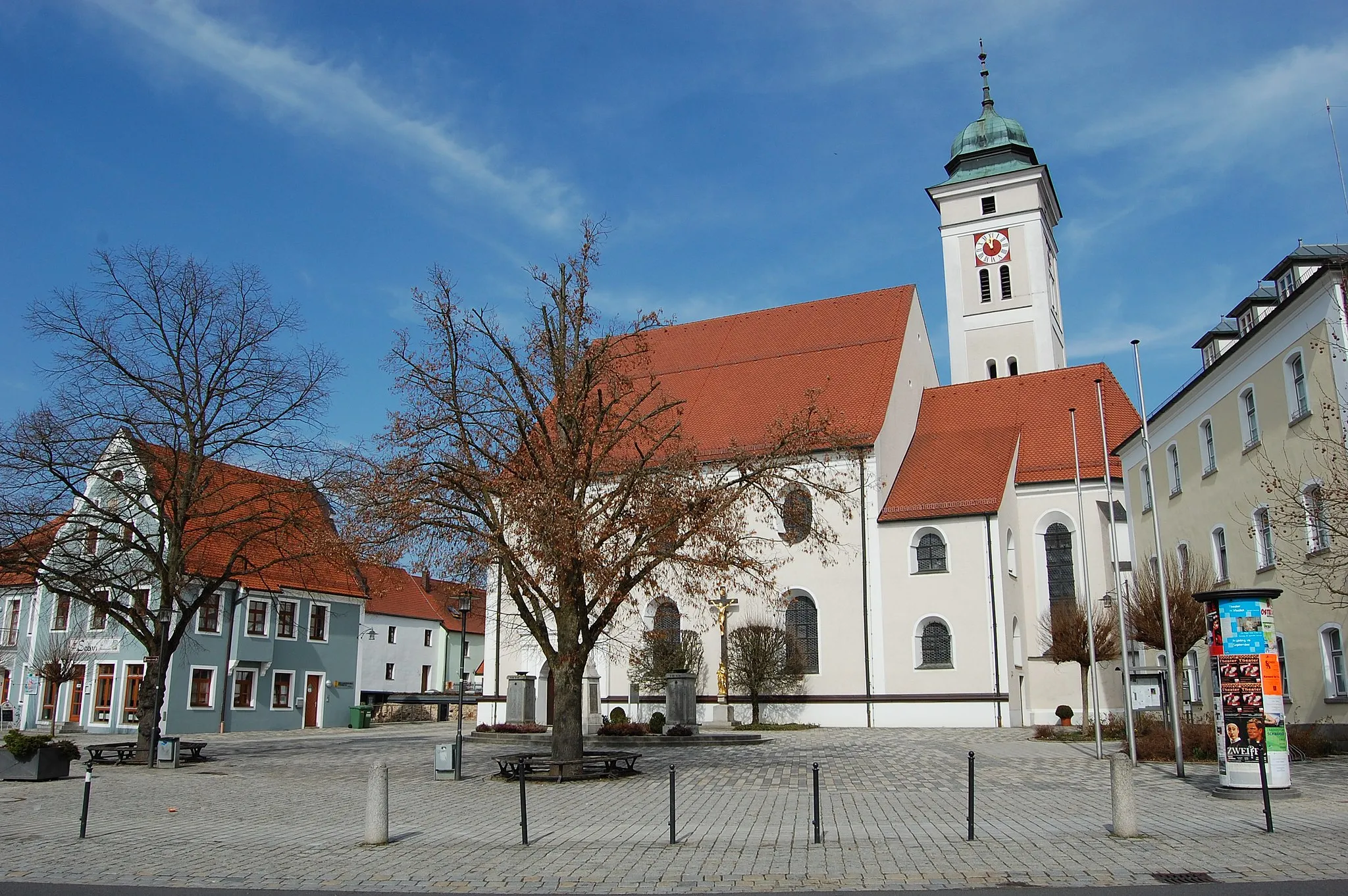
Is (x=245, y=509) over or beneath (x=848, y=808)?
over

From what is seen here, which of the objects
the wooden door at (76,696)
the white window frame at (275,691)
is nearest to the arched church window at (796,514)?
the white window frame at (275,691)

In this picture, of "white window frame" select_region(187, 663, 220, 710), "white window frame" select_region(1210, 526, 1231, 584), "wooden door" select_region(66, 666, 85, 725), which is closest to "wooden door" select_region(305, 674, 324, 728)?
"white window frame" select_region(187, 663, 220, 710)

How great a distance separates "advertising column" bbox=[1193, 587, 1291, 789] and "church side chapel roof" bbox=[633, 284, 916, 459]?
18.0 meters

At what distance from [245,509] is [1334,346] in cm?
2652

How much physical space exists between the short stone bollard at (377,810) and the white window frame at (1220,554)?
20541mm

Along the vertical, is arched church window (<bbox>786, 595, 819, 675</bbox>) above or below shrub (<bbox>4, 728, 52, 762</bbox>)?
above

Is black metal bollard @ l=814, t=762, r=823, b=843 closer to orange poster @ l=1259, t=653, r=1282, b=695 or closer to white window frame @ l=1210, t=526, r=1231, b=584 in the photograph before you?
orange poster @ l=1259, t=653, r=1282, b=695

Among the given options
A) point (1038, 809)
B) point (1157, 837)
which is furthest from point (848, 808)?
point (1157, 837)

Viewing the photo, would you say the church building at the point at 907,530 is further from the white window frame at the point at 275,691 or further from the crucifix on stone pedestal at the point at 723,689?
the white window frame at the point at 275,691

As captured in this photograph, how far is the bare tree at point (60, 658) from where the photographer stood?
33.7 meters

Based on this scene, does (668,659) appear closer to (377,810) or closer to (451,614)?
(377,810)

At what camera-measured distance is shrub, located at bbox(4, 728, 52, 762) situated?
17406mm

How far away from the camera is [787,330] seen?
39.3m

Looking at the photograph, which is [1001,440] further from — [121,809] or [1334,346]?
[121,809]
